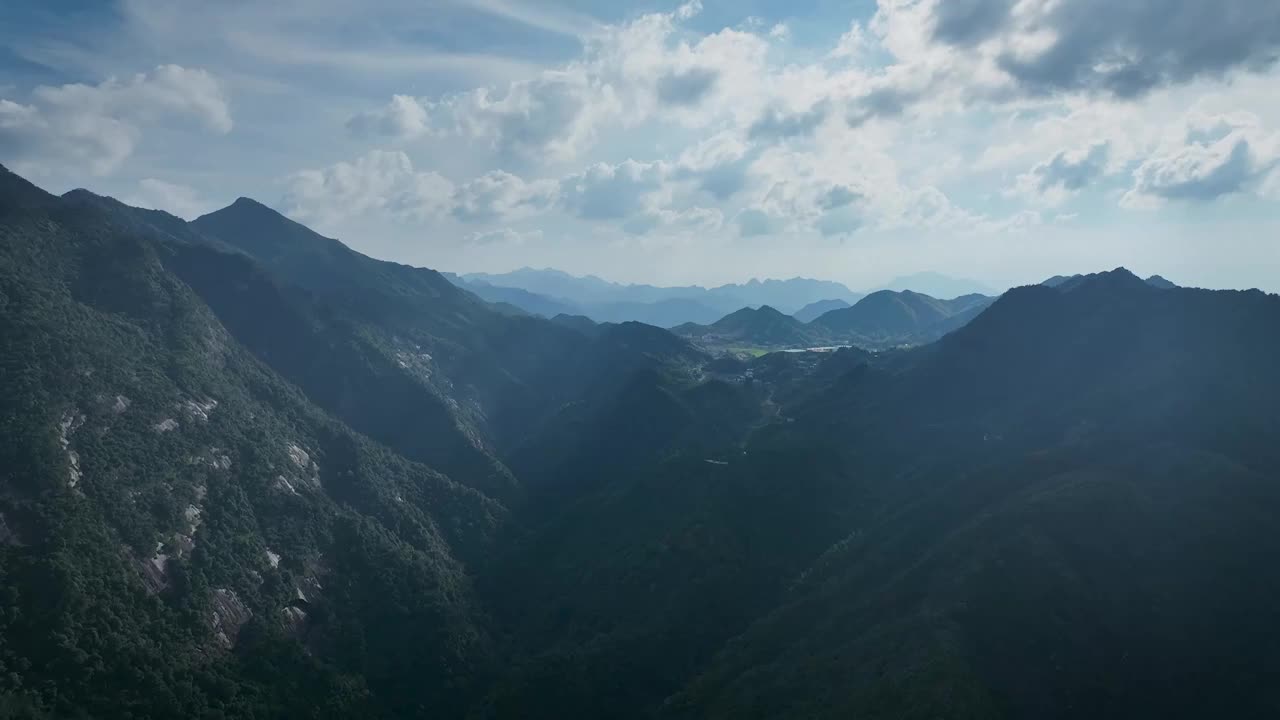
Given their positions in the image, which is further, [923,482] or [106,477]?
[923,482]

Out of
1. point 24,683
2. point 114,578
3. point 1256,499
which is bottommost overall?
point 24,683

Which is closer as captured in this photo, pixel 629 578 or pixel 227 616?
pixel 227 616

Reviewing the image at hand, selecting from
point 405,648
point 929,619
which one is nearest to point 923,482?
point 929,619

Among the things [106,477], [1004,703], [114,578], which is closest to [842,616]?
[1004,703]

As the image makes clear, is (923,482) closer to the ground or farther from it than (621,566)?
farther from it

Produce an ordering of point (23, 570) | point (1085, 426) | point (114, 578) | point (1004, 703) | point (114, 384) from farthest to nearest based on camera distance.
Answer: point (1085, 426) < point (114, 384) < point (114, 578) < point (23, 570) < point (1004, 703)

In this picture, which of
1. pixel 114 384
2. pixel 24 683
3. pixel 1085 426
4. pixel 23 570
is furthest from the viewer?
pixel 1085 426

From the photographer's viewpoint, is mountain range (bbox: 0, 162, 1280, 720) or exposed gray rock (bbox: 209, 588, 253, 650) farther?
exposed gray rock (bbox: 209, 588, 253, 650)

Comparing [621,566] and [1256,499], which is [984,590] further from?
[621,566]

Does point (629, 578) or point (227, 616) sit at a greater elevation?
point (227, 616)

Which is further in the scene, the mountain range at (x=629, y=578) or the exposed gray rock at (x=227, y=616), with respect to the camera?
the exposed gray rock at (x=227, y=616)
